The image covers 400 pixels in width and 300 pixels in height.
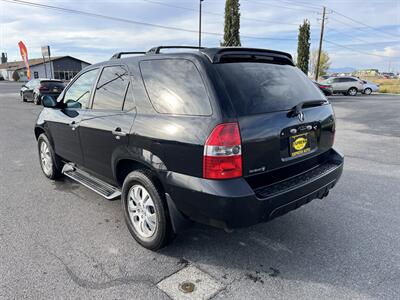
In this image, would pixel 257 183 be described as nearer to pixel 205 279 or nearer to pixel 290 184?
pixel 290 184

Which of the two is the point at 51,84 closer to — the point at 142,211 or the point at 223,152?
the point at 142,211

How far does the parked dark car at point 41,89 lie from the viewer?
57.6ft

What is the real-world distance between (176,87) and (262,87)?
0.74 metres

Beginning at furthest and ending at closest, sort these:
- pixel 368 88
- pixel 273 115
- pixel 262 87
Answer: pixel 368 88 < pixel 262 87 < pixel 273 115

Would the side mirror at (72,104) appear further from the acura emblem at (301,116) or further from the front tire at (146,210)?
the acura emblem at (301,116)

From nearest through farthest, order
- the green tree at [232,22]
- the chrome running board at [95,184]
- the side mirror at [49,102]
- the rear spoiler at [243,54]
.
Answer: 1. the rear spoiler at [243,54]
2. the chrome running board at [95,184]
3. the side mirror at [49,102]
4. the green tree at [232,22]

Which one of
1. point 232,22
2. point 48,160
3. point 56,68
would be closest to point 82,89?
point 48,160

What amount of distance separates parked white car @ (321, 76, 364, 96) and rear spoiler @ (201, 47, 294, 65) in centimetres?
2631

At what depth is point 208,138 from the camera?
2.30 metres

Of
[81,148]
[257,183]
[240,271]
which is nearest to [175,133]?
[257,183]

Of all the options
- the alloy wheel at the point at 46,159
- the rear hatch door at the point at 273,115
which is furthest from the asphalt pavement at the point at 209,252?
the rear hatch door at the point at 273,115

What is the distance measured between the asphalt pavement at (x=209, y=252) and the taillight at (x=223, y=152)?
0.93 meters

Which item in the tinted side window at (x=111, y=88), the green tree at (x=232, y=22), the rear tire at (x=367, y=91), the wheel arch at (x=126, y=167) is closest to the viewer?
the wheel arch at (x=126, y=167)

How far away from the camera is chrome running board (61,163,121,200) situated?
3.37 m
